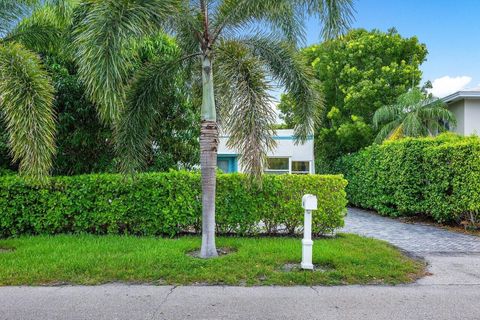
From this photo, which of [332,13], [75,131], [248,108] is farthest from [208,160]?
[75,131]

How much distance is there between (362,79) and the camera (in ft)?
59.4

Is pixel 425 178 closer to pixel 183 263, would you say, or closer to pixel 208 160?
pixel 208 160

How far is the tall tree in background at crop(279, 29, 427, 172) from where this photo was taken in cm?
1770

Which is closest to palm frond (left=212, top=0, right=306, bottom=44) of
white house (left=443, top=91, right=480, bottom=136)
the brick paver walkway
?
the brick paver walkway

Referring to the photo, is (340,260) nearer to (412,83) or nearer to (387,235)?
(387,235)

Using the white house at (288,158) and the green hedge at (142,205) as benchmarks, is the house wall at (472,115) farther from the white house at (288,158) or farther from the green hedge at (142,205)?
the green hedge at (142,205)

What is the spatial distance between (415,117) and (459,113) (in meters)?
2.10

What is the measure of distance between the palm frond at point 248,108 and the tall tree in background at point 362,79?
11195mm

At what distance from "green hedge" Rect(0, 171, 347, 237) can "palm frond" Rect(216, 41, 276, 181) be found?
2.08 m

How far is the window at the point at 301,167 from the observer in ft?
62.8

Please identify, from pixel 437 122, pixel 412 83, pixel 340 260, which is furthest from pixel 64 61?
pixel 412 83

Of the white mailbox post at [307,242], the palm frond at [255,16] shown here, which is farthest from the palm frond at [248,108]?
the white mailbox post at [307,242]

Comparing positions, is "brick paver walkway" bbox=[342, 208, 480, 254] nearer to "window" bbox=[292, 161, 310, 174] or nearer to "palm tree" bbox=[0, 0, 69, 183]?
"window" bbox=[292, 161, 310, 174]

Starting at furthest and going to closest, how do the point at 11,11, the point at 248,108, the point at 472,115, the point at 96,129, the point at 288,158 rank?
the point at 288,158
the point at 472,115
the point at 96,129
the point at 11,11
the point at 248,108
